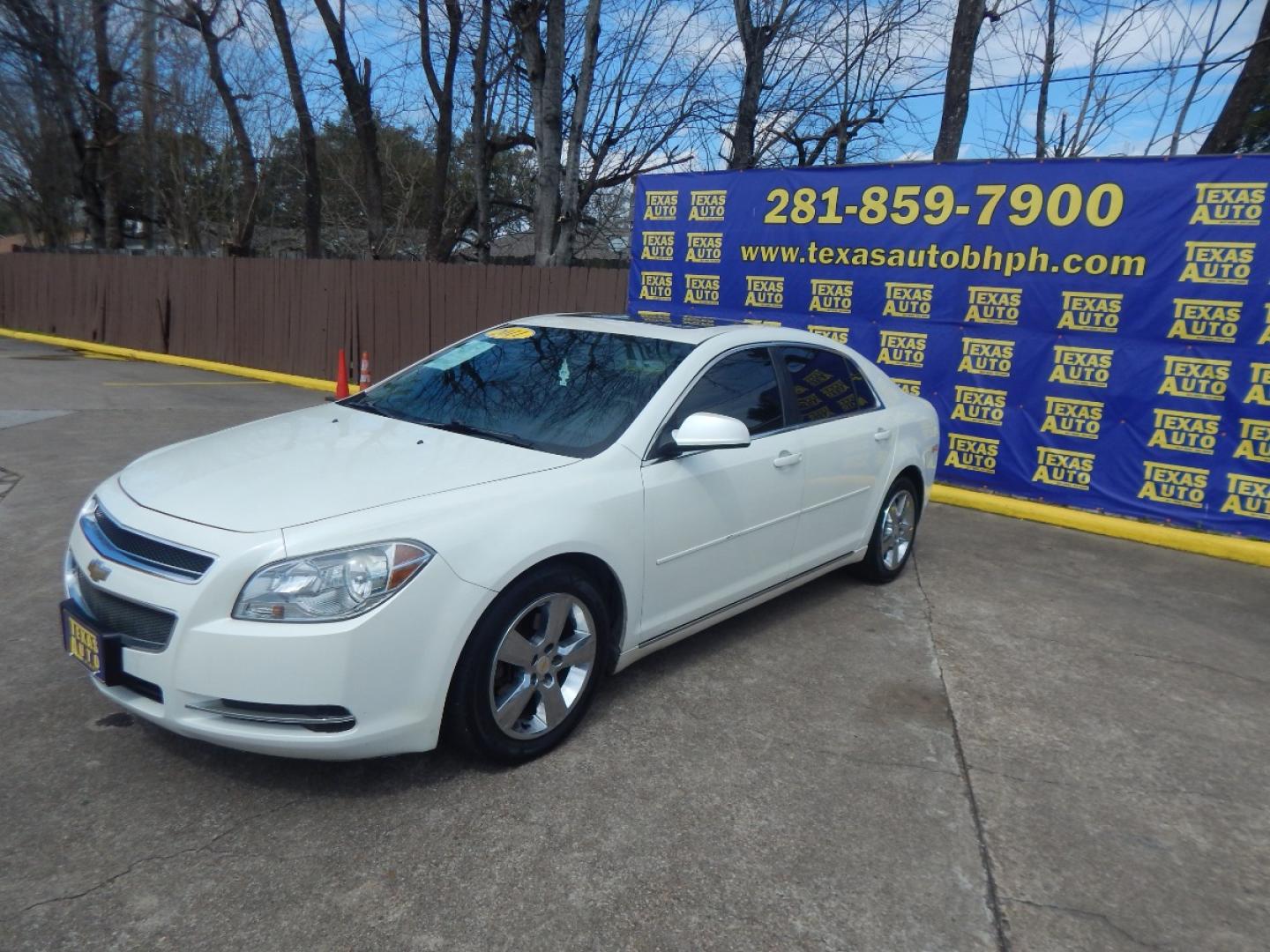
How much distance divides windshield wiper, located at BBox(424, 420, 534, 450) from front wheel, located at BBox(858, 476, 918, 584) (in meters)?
2.50

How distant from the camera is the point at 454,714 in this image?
296cm

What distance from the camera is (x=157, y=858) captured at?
104 inches

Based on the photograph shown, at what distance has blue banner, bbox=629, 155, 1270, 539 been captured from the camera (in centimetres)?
696

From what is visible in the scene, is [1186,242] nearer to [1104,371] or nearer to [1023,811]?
[1104,371]

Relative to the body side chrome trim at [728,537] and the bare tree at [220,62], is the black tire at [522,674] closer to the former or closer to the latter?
the body side chrome trim at [728,537]

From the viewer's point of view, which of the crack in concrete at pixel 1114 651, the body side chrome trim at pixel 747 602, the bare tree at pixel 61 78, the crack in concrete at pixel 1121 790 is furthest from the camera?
the bare tree at pixel 61 78

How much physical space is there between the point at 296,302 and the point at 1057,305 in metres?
10.7

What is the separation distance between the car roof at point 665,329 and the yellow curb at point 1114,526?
371 centimetres

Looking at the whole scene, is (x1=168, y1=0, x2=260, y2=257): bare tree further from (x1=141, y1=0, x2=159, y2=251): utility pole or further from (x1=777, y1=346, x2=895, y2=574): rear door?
(x1=777, y1=346, x2=895, y2=574): rear door

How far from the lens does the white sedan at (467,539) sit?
2701 millimetres

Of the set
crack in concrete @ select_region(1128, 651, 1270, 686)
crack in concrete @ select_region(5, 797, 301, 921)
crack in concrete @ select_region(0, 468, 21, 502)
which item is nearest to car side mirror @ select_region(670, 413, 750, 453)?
crack in concrete @ select_region(5, 797, 301, 921)

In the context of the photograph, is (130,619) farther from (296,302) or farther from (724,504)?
(296,302)

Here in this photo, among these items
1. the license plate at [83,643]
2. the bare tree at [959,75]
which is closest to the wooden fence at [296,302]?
the bare tree at [959,75]

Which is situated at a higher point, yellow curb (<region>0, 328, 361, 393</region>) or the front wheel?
the front wheel
